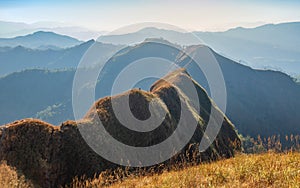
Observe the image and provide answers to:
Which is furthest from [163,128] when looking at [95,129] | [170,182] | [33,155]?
[170,182]

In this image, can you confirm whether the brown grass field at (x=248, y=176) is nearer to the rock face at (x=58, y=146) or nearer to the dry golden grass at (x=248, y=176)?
the dry golden grass at (x=248, y=176)

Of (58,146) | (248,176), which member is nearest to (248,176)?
(248,176)

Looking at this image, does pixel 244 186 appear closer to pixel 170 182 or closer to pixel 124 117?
pixel 170 182

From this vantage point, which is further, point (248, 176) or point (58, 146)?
point (58, 146)

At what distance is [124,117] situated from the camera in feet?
119

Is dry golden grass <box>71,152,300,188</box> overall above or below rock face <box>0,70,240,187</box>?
above

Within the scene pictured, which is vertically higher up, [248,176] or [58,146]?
[248,176]

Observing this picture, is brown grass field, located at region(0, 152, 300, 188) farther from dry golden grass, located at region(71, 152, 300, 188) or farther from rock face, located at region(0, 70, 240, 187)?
rock face, located at region(0, 70, 240, 187)

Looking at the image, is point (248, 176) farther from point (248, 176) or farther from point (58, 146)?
point (58, 146)

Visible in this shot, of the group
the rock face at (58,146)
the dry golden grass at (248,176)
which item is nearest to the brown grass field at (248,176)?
the dry golden grass at (248,176)

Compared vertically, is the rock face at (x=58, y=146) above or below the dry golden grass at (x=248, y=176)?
below

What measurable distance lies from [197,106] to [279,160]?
56867 millimetres

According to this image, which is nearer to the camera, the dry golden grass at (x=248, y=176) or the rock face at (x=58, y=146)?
the dry golden grass at (x=248, y=176)

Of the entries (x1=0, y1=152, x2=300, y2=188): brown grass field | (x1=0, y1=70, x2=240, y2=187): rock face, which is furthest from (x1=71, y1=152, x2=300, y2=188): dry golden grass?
(x1=0, y1=70, x2=240, y2=187): rock face
